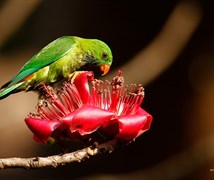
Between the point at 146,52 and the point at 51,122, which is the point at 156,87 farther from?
the point at 51,122

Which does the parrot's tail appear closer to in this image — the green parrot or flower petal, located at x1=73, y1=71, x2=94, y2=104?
the green parrot

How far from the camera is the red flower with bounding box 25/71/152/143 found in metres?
1.76

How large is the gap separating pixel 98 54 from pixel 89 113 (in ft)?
4.42

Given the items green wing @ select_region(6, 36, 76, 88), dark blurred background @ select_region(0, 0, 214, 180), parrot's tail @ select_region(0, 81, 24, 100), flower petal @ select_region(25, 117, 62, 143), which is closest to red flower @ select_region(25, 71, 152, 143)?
flower petal @ select_region(25, 117, 62, 143)

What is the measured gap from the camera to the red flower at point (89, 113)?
176 cm

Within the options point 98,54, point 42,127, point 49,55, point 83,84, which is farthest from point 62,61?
point 42,127

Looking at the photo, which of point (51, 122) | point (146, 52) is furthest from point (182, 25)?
point (51, 122)

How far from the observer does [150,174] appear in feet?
12.1

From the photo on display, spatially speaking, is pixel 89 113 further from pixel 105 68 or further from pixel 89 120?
pixel 105 68

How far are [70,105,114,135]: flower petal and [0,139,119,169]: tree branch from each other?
73 millimetres

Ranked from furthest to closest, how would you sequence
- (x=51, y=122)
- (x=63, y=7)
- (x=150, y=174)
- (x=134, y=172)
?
(x=63, y=7) < (x=134, y=172) < (x=150, y=174) < (x=51, y=122)

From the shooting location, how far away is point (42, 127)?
70.2 inches

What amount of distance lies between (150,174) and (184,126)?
28.9 inches

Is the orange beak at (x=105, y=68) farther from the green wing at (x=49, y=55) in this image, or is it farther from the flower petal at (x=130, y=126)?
the flower petal at (x=130, y=126)
